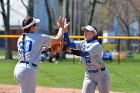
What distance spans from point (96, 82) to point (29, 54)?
1592mm

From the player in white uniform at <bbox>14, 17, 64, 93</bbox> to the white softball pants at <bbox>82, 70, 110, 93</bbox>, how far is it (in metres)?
1.27

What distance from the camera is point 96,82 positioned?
775cm

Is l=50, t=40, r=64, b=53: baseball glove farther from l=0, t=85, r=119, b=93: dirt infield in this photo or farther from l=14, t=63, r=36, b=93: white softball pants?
l=0, t=85, r=119, b=93: dirt infield

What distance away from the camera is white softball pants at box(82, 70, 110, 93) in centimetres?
767

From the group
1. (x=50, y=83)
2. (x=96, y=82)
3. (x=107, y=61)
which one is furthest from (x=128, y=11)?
(x=96, y=82)

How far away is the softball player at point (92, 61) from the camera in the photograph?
7.58 metres

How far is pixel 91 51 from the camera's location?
296 inches

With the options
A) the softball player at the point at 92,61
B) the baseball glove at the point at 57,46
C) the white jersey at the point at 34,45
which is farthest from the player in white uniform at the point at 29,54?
the softball player at the point at 92,61

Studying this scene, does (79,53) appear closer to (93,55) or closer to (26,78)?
(93,55)

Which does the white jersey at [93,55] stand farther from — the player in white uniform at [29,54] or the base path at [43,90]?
the base path at [43,90]

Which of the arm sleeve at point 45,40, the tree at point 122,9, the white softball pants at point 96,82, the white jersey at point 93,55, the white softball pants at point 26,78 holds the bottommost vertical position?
the white softball pants at point 96,82

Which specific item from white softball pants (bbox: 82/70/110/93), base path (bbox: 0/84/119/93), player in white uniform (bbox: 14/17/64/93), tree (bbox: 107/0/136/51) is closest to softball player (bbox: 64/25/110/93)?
white softball pants (bbox: 82/70/110/93)

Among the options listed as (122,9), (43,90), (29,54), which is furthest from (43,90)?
(122,9)

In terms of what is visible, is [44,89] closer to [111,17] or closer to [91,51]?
[91,51]
